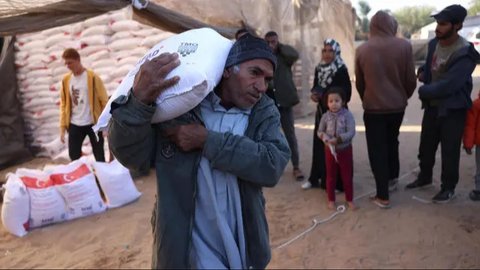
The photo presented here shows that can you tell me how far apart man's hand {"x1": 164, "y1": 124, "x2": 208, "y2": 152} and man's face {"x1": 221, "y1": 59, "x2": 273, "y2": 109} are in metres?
0.17

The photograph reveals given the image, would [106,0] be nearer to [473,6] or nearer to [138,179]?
[138,179]

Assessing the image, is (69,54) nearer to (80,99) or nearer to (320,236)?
(80,99)

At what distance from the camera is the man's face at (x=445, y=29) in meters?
3.74

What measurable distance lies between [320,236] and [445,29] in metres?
2.14

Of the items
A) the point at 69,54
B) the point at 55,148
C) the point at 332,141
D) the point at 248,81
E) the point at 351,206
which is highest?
the point at 248,81

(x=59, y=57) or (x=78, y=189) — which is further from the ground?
(x=59, y=57)

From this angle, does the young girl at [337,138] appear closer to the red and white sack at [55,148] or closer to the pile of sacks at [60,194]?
the pile of sacks at [60,194]

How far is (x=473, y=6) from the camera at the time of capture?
5.98 m

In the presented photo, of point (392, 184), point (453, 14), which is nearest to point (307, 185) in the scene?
point (392, 184)

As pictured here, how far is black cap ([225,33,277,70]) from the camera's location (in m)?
1.31

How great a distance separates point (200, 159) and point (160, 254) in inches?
13.1

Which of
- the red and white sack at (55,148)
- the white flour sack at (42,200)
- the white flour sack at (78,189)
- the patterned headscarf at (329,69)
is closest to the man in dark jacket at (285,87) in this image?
the patterned headscarf at (329,69)

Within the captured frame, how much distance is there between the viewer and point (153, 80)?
3.98 ft

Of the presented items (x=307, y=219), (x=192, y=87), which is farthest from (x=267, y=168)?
(x=307, y=219)
